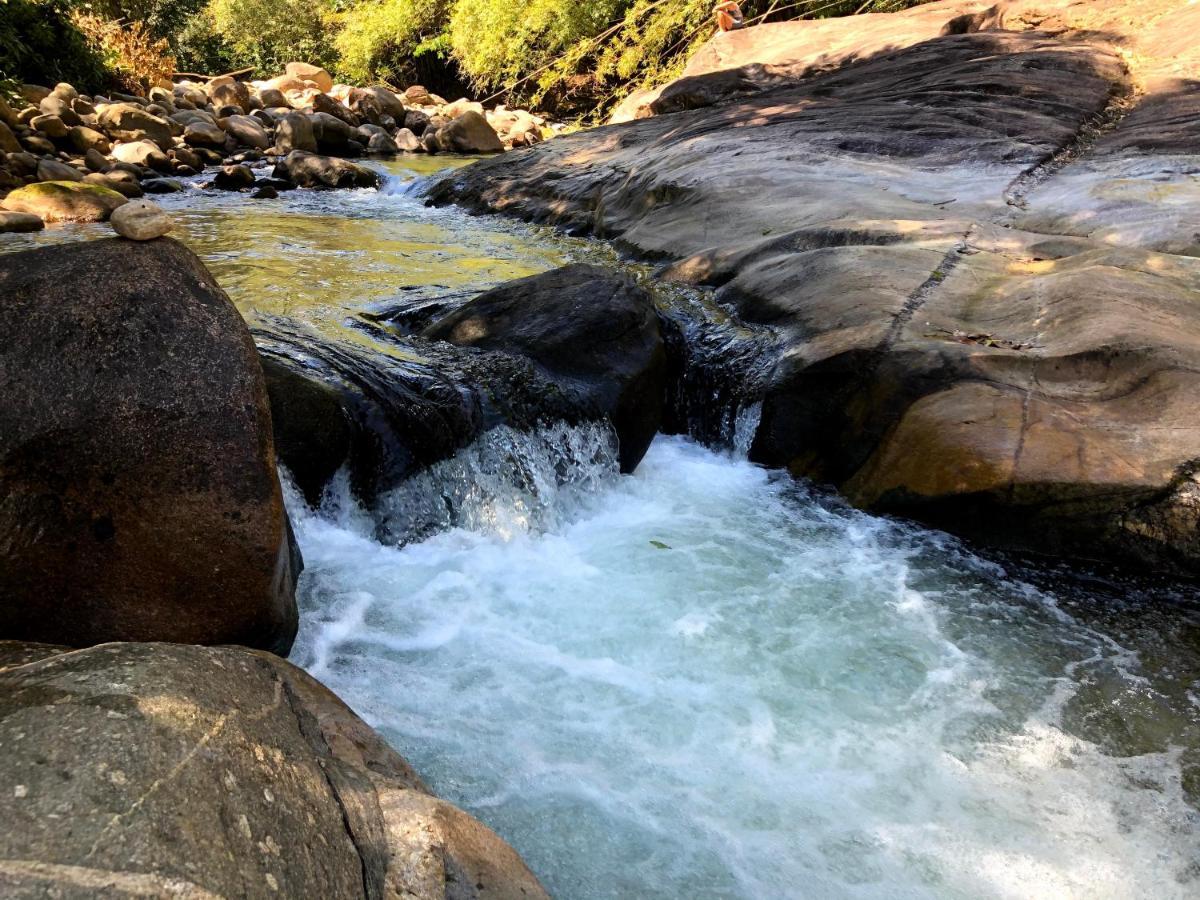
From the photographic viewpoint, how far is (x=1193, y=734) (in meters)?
3.20

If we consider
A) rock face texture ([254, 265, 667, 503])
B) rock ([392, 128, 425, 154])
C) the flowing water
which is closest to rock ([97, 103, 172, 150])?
rock ([392, 128, 425, 154])

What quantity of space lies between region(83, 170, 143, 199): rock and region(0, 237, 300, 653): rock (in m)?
11.2

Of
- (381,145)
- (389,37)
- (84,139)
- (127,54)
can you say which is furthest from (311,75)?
(84,139)

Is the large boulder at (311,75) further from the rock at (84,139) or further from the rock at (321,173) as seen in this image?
the rock at (84,139)

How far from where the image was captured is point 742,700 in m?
3.48

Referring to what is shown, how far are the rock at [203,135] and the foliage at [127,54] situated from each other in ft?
13.9

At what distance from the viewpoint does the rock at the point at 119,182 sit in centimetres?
1239

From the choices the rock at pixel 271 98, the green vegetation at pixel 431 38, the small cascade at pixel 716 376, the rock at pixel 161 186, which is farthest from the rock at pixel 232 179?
the small cascade at pixel 716 376

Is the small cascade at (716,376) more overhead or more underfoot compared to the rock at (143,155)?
more underfoot

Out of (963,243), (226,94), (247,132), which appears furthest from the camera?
(226,94)

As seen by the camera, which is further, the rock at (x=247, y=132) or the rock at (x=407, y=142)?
the rock at (x=407, y=142)

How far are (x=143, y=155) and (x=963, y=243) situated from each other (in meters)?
14.5

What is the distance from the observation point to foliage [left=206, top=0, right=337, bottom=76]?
1260 inches

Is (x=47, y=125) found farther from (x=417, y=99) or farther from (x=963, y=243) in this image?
(x=417, y=99)
